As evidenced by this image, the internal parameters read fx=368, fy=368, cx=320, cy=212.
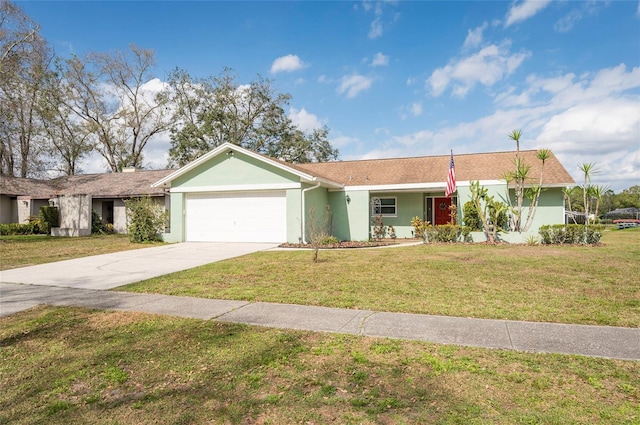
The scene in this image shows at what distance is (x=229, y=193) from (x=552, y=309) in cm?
1398

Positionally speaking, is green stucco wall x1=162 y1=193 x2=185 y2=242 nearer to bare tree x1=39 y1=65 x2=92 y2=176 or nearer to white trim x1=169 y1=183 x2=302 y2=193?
white trim x1=169 y1=183 x2=302 y2=193

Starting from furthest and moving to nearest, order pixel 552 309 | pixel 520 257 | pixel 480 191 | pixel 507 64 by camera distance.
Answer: pixel 480 191 < pixel 507 64 < pixel 520 257 < pixel 552 309

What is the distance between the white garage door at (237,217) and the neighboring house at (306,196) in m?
0.04

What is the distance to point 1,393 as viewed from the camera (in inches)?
131

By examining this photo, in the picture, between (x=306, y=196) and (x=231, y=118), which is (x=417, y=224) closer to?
(x=306, y=196)

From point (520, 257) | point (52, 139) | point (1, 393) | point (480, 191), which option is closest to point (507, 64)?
Result: point (480, 191)

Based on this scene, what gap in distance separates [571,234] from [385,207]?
27.4 ft

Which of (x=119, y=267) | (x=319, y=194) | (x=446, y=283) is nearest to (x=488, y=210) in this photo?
(x=319, y=194)

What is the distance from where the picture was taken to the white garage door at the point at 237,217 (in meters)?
16.4

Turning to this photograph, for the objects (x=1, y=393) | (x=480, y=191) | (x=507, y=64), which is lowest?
(x=1, y=393)

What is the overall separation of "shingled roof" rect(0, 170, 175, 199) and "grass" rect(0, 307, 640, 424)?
20936mm

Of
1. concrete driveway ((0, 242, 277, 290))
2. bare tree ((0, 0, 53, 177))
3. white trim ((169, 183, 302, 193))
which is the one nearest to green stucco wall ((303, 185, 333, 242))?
white trim ((169, 183, 302, 193))

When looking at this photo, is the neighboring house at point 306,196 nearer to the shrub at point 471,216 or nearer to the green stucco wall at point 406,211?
the green stucco wall at point 406,211

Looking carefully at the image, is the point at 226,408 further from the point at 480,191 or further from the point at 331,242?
the point at 480,191
